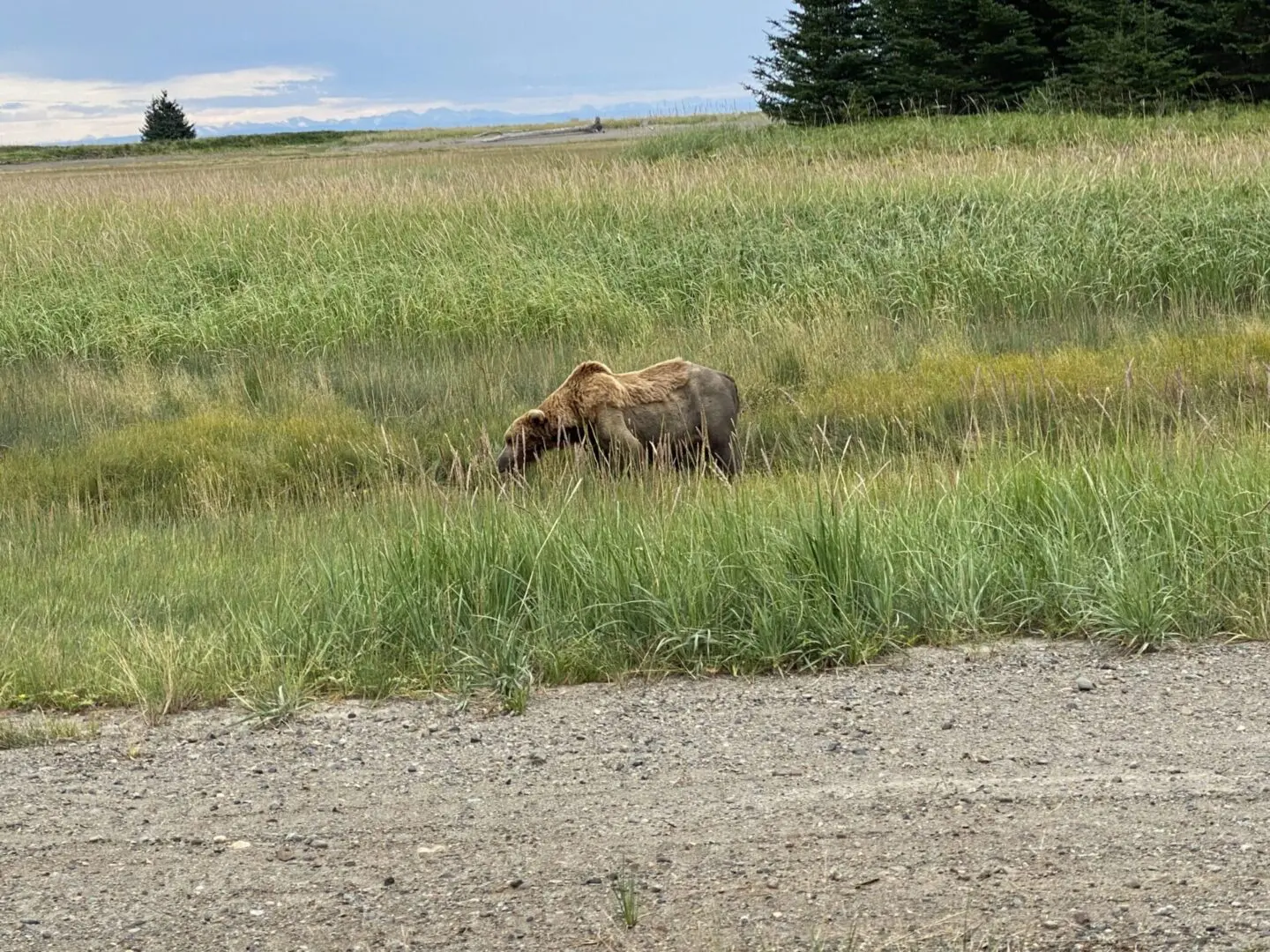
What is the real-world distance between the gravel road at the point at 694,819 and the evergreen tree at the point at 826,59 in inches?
1291

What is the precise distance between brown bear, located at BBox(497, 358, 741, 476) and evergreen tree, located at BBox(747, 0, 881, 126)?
1094 inches

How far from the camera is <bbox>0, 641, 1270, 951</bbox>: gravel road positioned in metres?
3.03

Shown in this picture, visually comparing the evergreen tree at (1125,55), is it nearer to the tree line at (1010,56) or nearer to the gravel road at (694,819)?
the tree line at (1010,56)

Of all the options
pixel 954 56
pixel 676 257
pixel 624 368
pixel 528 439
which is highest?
pixel 954 56

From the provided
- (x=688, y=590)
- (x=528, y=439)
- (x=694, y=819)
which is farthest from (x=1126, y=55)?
(x=694, y=819)

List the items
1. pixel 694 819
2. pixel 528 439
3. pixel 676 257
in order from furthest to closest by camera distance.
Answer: pixel 676 257
pixel 528 439
pixel 694 819

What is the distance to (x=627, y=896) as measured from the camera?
3.07 metres

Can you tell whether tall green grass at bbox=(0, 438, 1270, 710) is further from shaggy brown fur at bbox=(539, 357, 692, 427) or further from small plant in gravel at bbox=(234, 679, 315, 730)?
shaggy brown fur at bbox=(539, 357, 692, 427)

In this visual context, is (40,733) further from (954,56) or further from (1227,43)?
(954,56)

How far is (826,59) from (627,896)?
1423 inches

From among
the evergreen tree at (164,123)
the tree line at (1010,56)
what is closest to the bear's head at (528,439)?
the tree line at (1010,56)

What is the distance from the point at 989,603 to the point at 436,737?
2375 mm

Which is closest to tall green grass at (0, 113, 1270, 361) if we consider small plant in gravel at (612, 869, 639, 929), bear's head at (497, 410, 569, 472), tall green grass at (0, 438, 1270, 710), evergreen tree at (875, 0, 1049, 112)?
bear's head at (497, 410, 569, 472)

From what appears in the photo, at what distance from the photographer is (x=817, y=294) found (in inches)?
562
